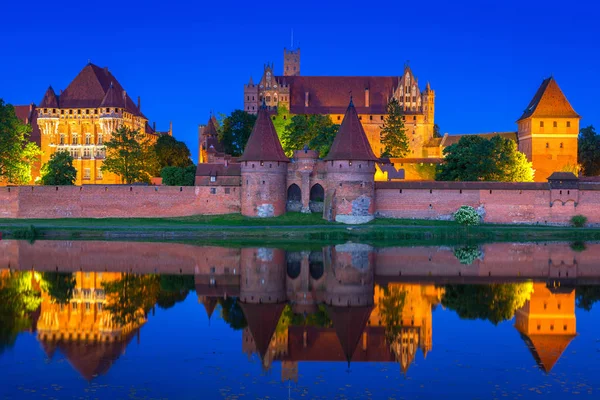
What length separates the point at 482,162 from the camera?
51.4 m

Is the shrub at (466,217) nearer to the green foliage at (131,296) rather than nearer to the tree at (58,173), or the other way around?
the green foliage at (131,296)

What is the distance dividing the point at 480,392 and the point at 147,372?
237 inches

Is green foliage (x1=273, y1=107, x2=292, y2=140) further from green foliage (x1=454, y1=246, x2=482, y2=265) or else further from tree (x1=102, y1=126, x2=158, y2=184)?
green foliage (x1=454, y1=246, x2=482, y2=265)

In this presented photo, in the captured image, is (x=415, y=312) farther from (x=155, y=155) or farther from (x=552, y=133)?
(x=552, y=133)

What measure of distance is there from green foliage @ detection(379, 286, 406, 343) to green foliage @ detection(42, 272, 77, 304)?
8.85 meters

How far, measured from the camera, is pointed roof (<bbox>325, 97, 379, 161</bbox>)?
143 ft

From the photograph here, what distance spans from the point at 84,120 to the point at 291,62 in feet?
132

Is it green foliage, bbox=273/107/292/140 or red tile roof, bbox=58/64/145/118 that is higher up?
red tile roof, bbox=58/64/145/118

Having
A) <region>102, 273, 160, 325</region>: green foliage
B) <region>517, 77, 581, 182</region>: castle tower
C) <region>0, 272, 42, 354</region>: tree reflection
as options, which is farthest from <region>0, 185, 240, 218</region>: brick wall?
<region>517, 77, 581, 182</region>: castle tower

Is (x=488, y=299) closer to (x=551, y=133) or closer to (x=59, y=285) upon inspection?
(x=59, y=285)

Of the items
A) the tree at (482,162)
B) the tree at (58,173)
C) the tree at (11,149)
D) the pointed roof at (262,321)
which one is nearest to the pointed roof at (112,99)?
the tree at (11,149)

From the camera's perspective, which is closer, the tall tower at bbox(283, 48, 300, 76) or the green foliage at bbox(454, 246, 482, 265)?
the green foliage at bbox(454, 246, 482, 265)

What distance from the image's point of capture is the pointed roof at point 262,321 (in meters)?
16.2

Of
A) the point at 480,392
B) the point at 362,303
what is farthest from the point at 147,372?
the point at 362,303
